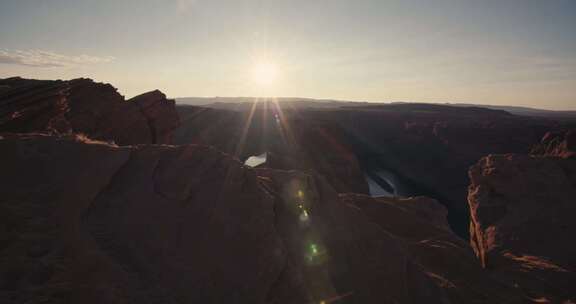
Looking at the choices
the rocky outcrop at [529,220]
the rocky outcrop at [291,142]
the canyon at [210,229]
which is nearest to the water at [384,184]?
the rocky outcrop at [291,142]

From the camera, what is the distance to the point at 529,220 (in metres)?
16.6

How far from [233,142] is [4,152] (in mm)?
59859

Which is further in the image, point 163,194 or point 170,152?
point 170,152

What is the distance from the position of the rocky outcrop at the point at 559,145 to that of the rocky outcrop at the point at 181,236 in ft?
49.4

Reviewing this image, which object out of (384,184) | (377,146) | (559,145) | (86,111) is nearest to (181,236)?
(86,111)

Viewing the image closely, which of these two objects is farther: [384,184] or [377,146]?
[377,146]

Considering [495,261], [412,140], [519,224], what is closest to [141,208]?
[495,261]

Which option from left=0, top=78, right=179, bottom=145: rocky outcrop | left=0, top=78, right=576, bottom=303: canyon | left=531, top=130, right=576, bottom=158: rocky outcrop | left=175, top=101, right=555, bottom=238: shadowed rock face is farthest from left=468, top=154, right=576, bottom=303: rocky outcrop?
left=175, top=101, right=555, bottom=238: shadowed rock face

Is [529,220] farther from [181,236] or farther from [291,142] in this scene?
[291,142]

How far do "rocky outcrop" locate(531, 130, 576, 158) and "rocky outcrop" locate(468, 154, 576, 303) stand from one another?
211 cm

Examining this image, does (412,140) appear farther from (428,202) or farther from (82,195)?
(82,195)

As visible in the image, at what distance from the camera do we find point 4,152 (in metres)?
6.93

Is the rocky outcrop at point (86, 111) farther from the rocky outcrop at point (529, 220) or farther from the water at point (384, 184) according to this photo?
the water at point (384, 184)

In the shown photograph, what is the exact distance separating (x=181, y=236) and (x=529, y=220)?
17.1 meters
